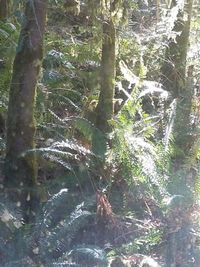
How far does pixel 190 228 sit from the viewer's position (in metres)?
4.68

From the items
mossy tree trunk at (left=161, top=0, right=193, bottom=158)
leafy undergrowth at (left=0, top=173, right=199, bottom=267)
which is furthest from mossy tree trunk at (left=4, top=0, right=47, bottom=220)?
mossy tree trunk at (left=161, top=0, right=193, bottom=158)

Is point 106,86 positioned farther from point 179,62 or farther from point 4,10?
point 4,10

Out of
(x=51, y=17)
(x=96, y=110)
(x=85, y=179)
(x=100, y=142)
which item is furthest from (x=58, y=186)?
(x=51, y=17)

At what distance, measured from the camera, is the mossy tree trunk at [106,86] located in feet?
17.8

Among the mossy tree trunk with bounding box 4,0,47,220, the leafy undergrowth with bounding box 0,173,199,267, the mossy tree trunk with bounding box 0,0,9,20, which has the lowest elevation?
the leafy undergrowth with bounding box 0,173,199,267

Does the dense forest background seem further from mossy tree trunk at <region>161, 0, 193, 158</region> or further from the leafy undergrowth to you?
mossy tree trunk at <region>161, 0, 193, 158</region>

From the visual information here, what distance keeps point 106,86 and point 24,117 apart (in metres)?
1.28

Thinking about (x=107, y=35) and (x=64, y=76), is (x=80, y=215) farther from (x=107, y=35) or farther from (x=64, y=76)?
(x=64, y=76)

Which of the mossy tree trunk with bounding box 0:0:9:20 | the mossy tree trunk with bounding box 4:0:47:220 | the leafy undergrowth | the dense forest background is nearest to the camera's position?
Result: the leafy undergrowth

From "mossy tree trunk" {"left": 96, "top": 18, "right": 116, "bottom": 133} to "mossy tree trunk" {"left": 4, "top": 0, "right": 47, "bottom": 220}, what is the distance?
103 cm

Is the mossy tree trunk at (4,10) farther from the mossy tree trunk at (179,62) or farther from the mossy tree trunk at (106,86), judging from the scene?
the mossy tree trunk at (106,86)

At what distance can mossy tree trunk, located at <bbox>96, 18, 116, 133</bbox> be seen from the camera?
5.43m

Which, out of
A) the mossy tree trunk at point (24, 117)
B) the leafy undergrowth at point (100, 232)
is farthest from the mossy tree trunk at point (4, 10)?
the leafy undergrowth at point (100, 232)

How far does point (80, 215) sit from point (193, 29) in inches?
179
